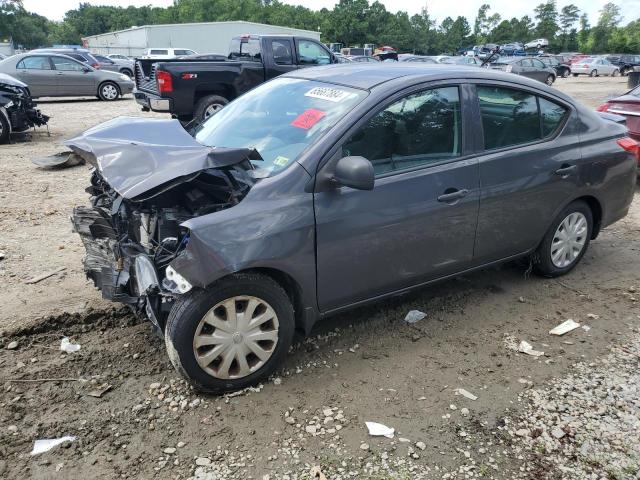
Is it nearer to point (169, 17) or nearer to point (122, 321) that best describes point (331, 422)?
point (122, 321)

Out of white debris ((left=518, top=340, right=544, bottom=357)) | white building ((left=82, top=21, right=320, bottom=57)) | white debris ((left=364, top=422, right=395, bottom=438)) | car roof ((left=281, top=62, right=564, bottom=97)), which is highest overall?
white building ((left=82, top=21, right=320, bottom=57))

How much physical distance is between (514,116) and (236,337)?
2.68m

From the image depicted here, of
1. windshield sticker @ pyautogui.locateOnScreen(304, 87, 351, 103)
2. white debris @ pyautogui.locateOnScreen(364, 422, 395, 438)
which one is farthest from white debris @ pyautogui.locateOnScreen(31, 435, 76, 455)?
windshield sticker @ pyautogui.locateOnScreen(304, 87, 351, 103)

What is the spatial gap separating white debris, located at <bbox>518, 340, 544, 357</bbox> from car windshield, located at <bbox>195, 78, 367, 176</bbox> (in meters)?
2.01

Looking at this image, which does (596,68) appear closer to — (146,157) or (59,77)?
(59,77)

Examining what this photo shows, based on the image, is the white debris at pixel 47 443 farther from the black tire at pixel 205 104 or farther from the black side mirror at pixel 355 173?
the black tire at pixel 205 104

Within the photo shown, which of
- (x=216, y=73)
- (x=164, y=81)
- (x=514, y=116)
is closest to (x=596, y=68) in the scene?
(x=216, y=73)

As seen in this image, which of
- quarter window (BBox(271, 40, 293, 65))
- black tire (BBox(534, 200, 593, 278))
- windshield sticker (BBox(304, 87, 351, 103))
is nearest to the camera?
windshield sticker (BBox(304, 87, 351, 103))

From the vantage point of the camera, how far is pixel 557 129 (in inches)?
170

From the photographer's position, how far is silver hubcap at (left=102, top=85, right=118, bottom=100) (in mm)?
18312

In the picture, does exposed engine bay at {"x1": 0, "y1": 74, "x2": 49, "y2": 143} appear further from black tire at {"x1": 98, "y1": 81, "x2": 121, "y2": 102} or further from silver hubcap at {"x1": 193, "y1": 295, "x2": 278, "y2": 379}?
silver hubcap at {"x1": 193, "y1": 295, "x2": 278, "y2": 379}

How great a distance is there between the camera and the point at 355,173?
117 inches

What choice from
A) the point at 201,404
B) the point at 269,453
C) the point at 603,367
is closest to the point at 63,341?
the point at 201,404

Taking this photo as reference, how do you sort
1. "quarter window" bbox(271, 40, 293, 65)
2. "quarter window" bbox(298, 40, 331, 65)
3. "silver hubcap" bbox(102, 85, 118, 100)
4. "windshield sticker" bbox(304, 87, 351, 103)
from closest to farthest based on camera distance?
"windshield sticker" bbox(304, 87, 351, 103)
"quarter window" bbox(271, 40, 293, 65)
"quarter window" bbox(298, 40, 331, 65)
"silver hubcap" bbox(102, 85, 118, 100)
